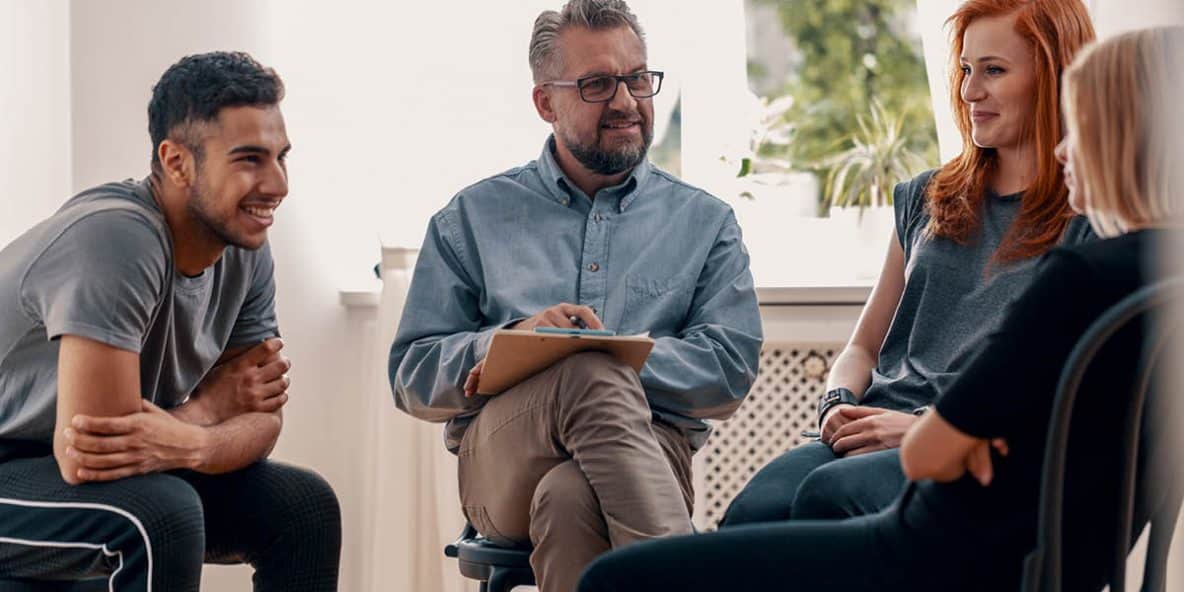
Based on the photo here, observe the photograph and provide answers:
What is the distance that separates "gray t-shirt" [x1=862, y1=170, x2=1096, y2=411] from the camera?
6.77 feet

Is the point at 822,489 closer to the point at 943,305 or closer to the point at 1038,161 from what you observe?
the point at 943,305

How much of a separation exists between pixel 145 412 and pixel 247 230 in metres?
0.33

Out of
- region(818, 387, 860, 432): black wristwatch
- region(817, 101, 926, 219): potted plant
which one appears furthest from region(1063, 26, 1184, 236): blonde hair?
region(817, 101, 926, 219): potted plant

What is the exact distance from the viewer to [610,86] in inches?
93.9

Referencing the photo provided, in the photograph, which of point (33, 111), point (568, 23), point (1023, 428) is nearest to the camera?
point (1023, 428)

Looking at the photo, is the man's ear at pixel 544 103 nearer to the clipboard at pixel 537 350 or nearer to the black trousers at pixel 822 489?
the clipboard at pixel 537 350

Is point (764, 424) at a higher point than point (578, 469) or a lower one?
lower

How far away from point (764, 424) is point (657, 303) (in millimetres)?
960

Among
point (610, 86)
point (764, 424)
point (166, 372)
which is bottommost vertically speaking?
point (764, 424)

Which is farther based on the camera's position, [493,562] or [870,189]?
[870,189]

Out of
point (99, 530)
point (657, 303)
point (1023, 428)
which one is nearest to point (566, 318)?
point (657, 303)

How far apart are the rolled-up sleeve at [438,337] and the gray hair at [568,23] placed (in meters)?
0.33

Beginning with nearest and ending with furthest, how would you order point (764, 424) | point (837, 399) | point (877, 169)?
point (837, 399)
point (764, 424)
point (877, 169)

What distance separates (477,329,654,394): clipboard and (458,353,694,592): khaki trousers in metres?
0.02
